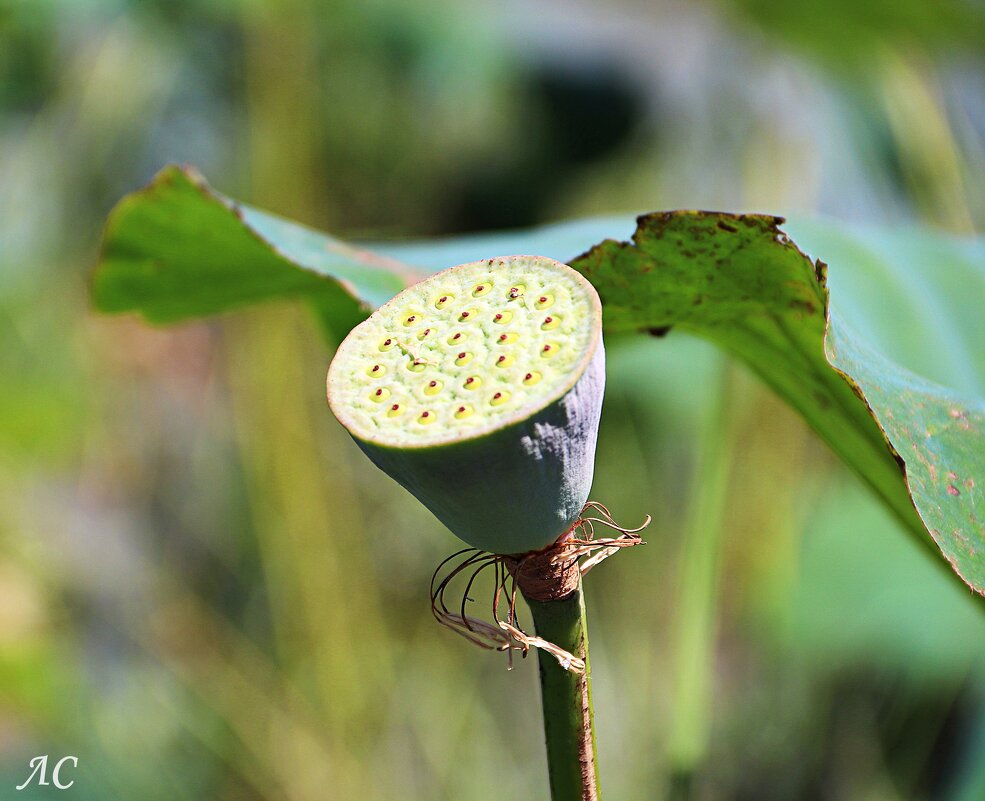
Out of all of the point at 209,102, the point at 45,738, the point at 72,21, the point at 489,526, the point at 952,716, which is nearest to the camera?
the point at 489,526

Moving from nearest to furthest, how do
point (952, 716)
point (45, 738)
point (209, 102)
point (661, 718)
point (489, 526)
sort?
point (489, 526), point (45, 738), point (661, 718), point (952, 716), point (209, 102)

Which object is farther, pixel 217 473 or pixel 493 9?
pixel 493 9

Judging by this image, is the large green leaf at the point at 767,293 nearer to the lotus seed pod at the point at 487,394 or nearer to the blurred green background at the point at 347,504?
the lotus seed pod at the point at 487,394

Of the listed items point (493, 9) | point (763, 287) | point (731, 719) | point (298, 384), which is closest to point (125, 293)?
point (763, 287)

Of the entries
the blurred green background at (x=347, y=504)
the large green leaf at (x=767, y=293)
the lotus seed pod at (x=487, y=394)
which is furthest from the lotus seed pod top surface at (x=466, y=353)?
the blurred green background at (x=347, y=504)

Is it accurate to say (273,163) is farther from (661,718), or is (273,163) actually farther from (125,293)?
(661,718)

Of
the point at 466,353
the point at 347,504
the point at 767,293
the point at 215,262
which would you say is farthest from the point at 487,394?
the point at 347,504

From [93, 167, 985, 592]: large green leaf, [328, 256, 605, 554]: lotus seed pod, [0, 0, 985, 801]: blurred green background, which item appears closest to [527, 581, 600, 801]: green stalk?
[328, 256, 605, 554]: lotus seed pod
